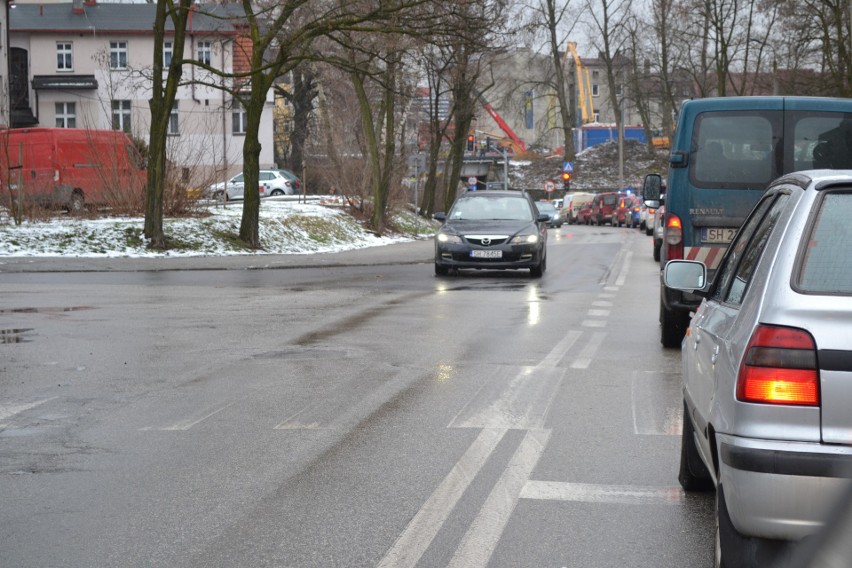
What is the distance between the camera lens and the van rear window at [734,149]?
12.3 m

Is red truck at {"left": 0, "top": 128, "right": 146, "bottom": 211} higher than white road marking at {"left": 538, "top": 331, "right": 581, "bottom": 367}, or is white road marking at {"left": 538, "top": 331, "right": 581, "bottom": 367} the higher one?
red truck at {"left": 0, "top": 128, "right": 146, "bottom": 211}

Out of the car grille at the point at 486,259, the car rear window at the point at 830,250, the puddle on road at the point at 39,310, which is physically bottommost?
the puddle on road at the point at 39,310

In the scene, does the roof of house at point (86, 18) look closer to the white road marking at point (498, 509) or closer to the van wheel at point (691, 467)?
the white road marking at point (498, 509)

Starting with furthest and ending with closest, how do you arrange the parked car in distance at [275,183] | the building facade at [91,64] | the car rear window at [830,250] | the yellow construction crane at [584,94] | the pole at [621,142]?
the yellow construction crane at [584,94] → the pole at [621,142] → the building facade at [91,64] → the parked car in distance at [275,183] → the car rear window at [830,250]

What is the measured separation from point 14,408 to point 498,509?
4.21 metres

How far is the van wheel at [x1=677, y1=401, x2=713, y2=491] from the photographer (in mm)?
6121

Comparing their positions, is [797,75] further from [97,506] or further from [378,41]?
[97,506]

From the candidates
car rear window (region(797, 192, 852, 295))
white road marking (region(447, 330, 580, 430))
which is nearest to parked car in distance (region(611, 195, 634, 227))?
white road marking (region(447, 330, 580, 430))

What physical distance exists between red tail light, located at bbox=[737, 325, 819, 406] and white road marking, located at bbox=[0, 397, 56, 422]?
5.63 meters

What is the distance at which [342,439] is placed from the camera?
25.0 ft

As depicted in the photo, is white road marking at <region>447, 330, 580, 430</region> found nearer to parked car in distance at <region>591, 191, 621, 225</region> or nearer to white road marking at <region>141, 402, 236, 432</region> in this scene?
white road marking at <region>141, 402, 236, 432</region>

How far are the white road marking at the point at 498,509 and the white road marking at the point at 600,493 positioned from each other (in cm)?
9

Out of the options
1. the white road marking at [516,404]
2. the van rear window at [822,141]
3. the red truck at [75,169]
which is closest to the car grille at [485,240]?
the van rear window at [822,141]

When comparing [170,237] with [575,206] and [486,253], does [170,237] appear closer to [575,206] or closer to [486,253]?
[486,253]
